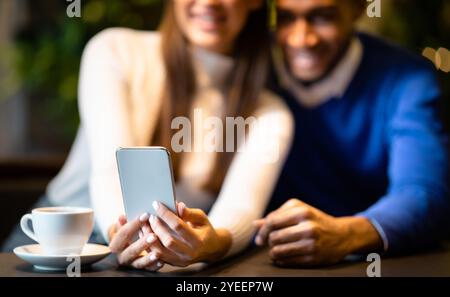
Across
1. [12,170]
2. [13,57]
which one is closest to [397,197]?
[12,170]

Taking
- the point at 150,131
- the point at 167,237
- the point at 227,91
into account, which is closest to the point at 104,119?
the point at 150,131

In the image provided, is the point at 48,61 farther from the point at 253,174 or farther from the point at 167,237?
the point at 167,237

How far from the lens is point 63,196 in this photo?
117cm

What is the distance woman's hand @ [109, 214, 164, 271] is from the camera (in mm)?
788

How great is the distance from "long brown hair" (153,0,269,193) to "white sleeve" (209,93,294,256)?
2 centimetres

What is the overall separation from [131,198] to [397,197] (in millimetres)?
369

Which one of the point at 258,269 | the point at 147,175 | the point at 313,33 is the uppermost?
the point at 313,33

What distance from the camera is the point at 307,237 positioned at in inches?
34.2

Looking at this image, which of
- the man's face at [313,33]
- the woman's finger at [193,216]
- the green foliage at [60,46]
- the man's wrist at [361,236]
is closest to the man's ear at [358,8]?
the man's face at [313,33]

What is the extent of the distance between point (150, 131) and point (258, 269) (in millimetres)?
293

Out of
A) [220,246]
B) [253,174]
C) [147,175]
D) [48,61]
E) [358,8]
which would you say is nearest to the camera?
[147,175]

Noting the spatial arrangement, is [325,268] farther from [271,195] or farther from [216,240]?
[271,195]

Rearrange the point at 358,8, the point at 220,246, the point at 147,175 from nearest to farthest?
the point at 147,175 < the point at 220,246 < the point at 358,8

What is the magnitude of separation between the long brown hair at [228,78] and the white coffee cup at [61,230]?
0.76ft
